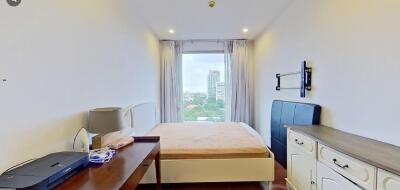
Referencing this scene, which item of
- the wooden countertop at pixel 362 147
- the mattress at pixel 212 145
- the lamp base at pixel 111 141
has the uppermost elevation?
the wooden countertop at pixel 362 147

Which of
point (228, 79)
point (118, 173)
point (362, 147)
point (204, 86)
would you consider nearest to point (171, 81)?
point (204, 86)

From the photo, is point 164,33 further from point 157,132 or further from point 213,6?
point 157,132

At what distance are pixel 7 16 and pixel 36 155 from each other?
82 centimetres

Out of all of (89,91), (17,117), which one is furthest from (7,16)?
(89,91)

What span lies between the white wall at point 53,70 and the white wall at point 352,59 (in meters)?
2.35

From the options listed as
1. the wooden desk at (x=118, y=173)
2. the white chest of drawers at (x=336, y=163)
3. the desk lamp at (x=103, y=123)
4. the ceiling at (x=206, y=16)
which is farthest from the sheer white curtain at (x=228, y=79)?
the desk lamp at (x=103, y=123)

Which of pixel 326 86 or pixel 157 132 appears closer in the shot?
pixel 326 86

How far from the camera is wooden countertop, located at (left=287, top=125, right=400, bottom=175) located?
135 centimetres

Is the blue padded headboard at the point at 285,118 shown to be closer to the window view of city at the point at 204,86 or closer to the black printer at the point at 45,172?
the window view of city at the point at 204,86

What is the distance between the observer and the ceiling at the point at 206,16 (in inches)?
139

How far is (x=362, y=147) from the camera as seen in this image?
1.72 metres

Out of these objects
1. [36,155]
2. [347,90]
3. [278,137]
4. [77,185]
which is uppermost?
[347,90]

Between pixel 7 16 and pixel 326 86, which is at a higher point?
pixel 7 16

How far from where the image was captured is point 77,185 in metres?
1.32
